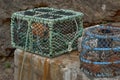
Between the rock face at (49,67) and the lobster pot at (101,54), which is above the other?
the lobster pot at (101,54)

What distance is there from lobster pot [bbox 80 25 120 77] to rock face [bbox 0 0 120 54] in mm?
2391

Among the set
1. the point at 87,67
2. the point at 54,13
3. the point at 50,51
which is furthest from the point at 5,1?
the point at 87,67

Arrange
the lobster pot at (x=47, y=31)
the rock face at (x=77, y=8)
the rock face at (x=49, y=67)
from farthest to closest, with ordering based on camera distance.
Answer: the rock face at (x=77, y=8) < the lobster pot at (x=47, y=31) < the rock face at (x=49, y=67)

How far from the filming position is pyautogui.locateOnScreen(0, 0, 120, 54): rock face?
5.87 metres

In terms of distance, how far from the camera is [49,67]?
12.8 ft

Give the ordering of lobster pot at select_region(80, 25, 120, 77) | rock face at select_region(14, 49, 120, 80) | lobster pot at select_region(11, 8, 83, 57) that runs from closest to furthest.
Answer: lobster pot at select_region(80, 25, 120, 77), rock face at select_region(14, 49, 120, 80), lobster pot at select_region(11, 8, 83, 57)

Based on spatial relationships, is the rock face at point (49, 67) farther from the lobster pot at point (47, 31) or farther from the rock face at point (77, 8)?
the rock face at point (77, 8)

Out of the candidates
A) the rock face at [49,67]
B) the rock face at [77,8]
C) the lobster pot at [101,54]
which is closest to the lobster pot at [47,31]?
the rock face at [49,67]

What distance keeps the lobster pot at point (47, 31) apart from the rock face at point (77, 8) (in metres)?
1.77

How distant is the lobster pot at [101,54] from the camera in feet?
10.8

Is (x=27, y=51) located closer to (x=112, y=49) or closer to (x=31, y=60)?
(x=31, y=60)

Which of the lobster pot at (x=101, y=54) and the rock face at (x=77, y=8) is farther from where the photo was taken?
the rock face at (x=77, y=8)

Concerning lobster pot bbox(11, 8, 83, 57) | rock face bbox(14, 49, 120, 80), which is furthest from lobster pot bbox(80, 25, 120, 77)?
lobster pot bbox(11, 8, 83, 57)

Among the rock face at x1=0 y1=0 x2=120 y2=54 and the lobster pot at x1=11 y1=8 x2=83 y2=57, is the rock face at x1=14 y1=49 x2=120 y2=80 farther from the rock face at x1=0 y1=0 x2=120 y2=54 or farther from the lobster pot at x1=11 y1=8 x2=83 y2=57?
the rock face at x1=0 y1=0 x2=120 y2=54
